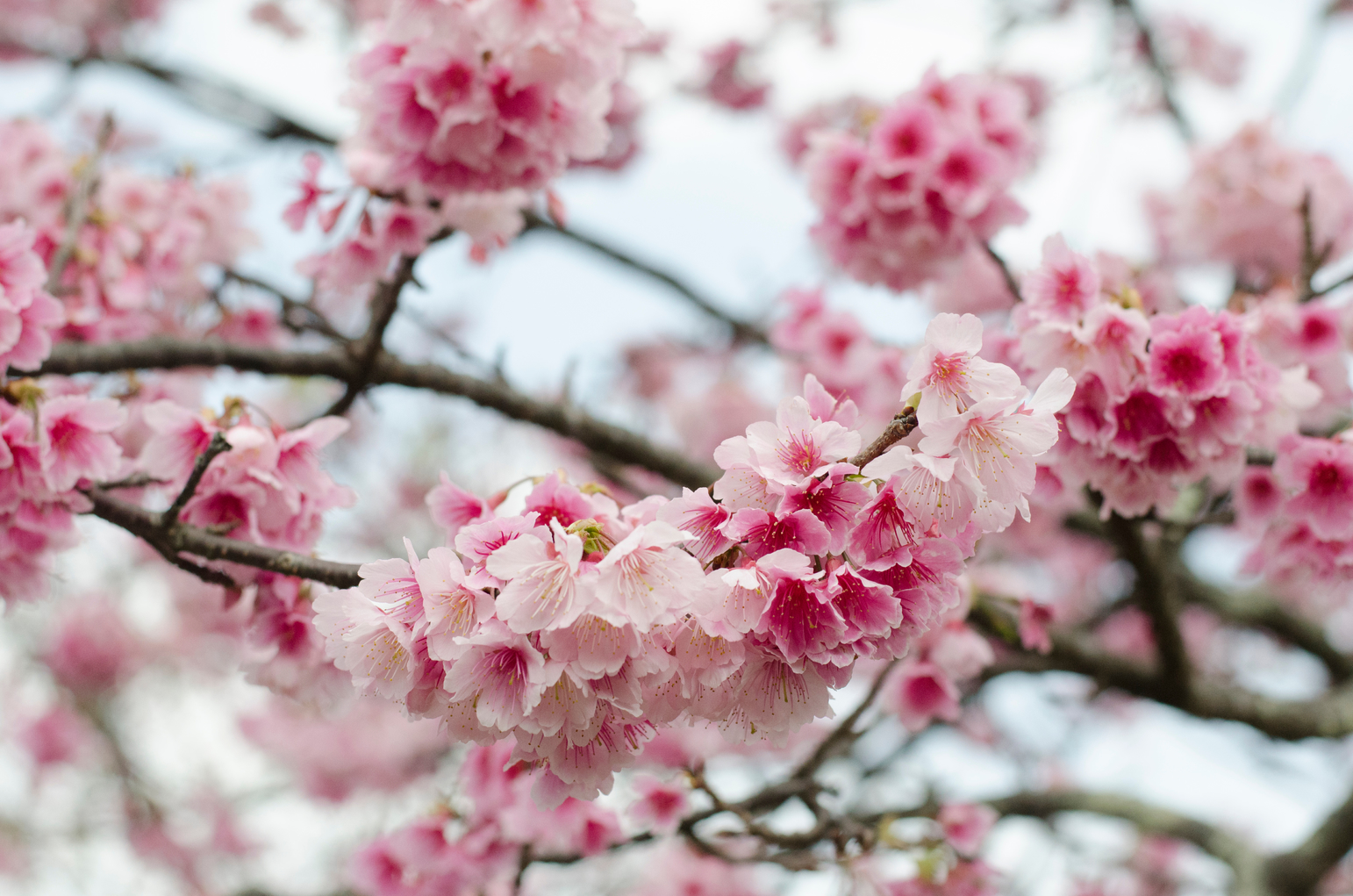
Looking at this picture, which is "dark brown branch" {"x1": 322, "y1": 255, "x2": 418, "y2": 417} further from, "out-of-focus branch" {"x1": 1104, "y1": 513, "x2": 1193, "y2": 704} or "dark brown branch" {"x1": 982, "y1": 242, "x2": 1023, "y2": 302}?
"out-of-focus branch" {"x1": 1104, "y1": 513, "x2": 1193, "y2": 704}

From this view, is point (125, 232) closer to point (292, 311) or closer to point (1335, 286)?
point (292, 311)

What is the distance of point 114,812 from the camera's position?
311 inches

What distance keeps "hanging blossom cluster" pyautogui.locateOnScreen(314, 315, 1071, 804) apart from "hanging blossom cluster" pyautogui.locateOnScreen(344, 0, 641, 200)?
1080 millimetres

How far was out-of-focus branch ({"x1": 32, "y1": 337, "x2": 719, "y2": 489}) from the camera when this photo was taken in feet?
6.83

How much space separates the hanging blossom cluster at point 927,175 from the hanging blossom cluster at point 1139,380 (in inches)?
29.1

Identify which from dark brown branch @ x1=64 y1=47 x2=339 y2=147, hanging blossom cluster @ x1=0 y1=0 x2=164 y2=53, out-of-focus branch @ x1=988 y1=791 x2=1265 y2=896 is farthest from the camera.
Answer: hanging blossom cluster @ x1=0 y1=0 x2=164 y2=53

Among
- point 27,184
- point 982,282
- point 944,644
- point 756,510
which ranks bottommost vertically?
point 27,184

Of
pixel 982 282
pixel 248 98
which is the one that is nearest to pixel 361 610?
pixel 982 282

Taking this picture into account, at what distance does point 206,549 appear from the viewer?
1.60m

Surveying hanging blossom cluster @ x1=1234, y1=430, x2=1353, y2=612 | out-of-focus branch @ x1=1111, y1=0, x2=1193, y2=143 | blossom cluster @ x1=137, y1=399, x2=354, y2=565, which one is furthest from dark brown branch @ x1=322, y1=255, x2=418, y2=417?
out-of-focus branch @ x1=1111, y1=0, x2=1193, y2=143

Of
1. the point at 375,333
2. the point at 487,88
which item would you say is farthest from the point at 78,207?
the point at 487,88

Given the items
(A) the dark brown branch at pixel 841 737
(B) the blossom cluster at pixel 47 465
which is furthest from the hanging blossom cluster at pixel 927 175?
(B) the blossom cluster at pixel 47 465

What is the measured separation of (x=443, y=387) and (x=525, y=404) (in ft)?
0.86

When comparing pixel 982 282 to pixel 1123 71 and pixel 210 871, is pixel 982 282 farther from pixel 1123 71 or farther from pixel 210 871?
pixel 210 871
